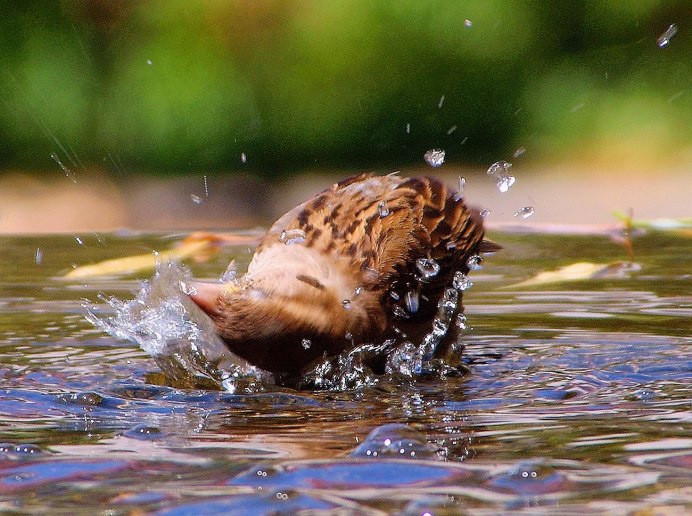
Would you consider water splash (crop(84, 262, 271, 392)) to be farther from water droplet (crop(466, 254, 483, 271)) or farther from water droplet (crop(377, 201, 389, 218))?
water droplet (crop(466, 254, 483, 271))

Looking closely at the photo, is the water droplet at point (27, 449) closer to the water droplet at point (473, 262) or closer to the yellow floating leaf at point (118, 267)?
the water droplet at point (473, 262)

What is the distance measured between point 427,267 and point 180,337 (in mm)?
747

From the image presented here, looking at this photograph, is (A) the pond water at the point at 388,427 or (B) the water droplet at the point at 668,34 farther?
(B) the water droplet at the point at 668,34

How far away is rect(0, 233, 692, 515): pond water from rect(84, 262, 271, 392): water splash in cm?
7

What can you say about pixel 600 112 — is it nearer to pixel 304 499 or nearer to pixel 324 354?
pixel 324 354

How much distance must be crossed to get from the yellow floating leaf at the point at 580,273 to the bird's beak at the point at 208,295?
7.03 ft

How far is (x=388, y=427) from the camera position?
249cm

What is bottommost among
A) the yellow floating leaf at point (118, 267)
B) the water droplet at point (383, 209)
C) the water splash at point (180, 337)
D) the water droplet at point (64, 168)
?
the water splash at point (180, 337)

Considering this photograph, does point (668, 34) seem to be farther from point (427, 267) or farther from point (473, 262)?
point (427, 267)

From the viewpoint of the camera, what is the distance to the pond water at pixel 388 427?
215 centimetres

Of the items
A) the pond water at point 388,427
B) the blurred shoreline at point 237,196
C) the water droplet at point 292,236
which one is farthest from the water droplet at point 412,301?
the blurred shoreline at point 237,196

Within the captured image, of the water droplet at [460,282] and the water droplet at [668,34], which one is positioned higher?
the water droplet at [668,34]

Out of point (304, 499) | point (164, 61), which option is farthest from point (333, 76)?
point (304, 499)

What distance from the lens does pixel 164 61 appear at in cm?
935
